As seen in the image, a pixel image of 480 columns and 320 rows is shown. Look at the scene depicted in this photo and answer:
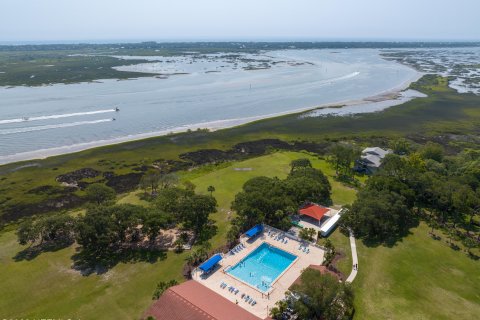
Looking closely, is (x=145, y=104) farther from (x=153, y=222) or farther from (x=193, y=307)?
(x=193, y=307)

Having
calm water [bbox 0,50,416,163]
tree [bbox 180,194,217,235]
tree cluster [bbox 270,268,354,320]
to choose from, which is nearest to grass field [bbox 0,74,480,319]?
tree [bbox 180,194,217,235]

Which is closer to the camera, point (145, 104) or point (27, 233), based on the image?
point (27, 233)

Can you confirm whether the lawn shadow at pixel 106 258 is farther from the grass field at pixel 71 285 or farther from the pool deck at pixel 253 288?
the pool deck at pixel 253 288

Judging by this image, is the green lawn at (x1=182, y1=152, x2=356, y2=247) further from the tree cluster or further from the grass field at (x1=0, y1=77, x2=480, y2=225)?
the tree cluster

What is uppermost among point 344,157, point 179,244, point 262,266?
point 344,157

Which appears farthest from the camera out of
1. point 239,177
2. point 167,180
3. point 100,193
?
point 239,177

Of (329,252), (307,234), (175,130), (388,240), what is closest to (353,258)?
(329,252)

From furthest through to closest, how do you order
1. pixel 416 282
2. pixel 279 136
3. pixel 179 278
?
pixel 279 136, pixel 179 278, pixel 416 282
